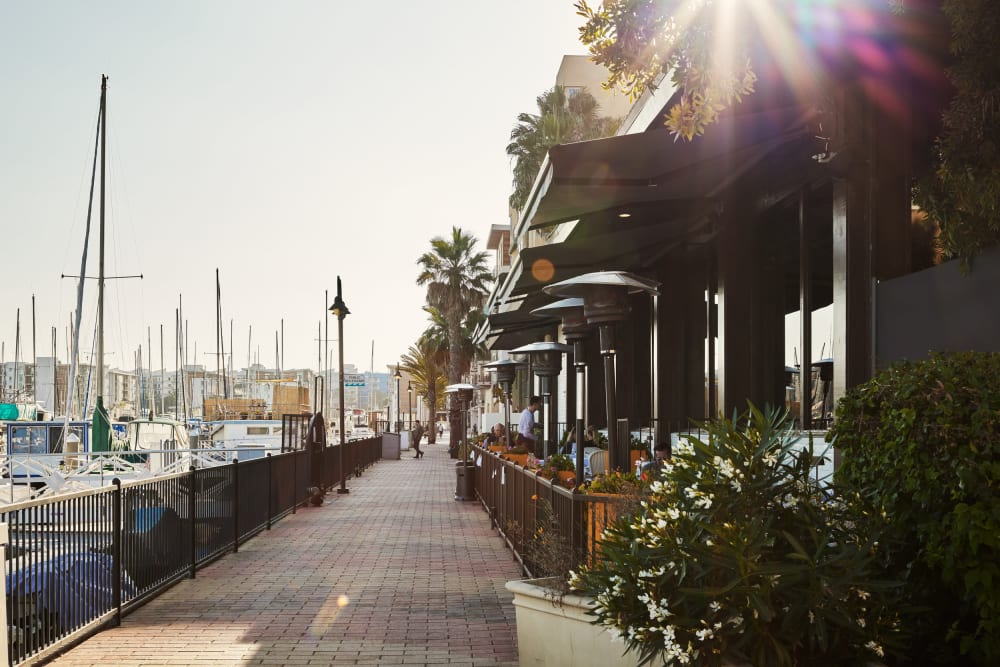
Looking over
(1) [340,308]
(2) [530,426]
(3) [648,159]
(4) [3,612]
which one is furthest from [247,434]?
(4) [3,612]

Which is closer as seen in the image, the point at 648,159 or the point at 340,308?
the point at 648,159

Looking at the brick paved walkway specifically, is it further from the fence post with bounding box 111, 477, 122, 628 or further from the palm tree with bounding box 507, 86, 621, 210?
the palm tree with bounding box 507, 86, 621, 210

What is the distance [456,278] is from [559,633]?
185 ft

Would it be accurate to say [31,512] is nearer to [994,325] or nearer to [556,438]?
[994,325]

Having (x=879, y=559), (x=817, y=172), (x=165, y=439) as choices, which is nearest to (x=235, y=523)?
(x=817, y=172)

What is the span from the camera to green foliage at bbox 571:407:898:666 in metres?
4.25

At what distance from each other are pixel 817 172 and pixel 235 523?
8634mm

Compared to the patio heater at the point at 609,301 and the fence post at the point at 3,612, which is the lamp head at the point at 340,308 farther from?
the fence post at the point at 3,612

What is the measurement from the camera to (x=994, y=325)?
6375 millimetres

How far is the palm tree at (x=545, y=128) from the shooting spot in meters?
51.4

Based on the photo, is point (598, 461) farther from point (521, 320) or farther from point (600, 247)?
point (521, 320)

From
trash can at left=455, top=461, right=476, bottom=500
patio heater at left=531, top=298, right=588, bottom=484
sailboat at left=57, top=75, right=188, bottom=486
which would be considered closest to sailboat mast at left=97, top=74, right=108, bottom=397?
sailboat at left=57, top=75, right=188, bottom=486

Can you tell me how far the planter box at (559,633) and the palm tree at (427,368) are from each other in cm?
6235

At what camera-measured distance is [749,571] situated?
4277mm
